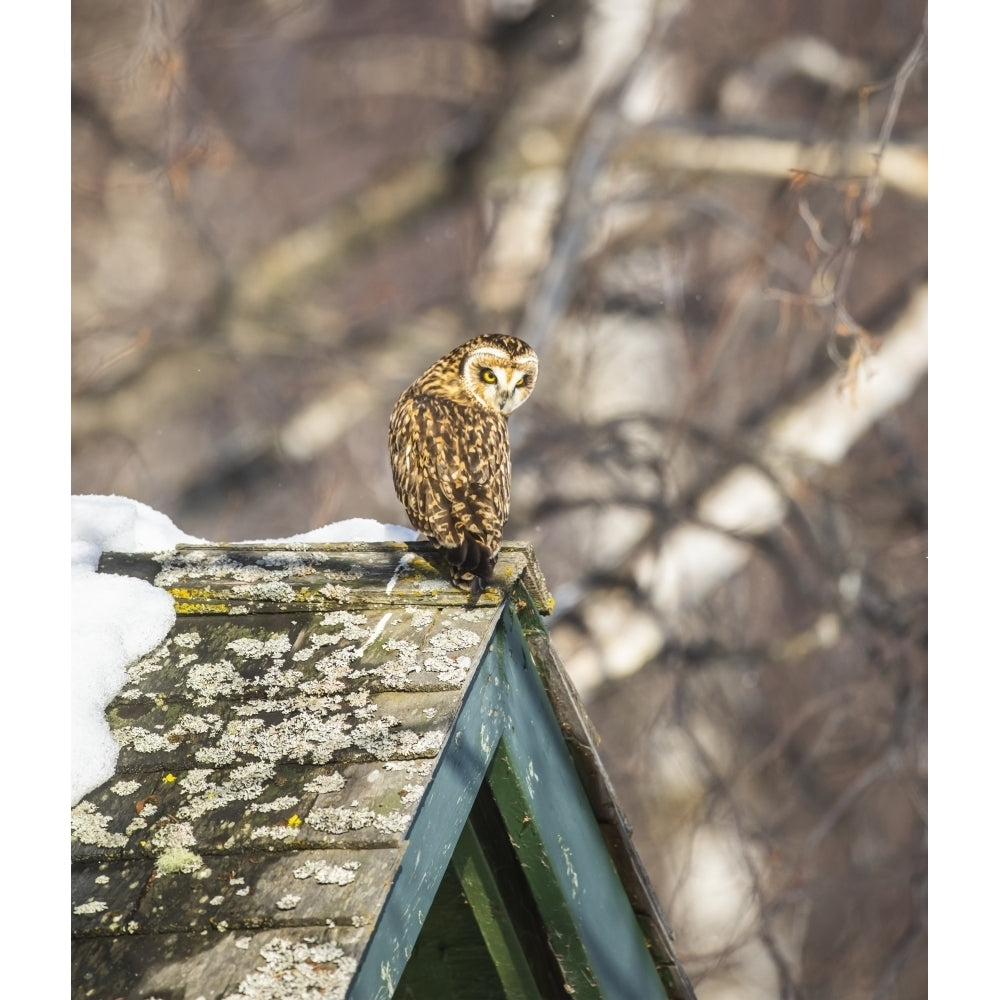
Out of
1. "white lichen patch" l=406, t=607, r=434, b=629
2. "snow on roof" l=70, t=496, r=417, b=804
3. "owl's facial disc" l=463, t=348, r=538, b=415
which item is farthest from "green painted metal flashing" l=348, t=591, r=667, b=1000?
"owl's facial disc" l=463, t=348, r=538, b=415

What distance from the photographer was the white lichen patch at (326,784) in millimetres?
1693

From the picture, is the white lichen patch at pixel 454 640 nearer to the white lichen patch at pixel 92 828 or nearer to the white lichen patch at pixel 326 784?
the white lichen patch at pixel 326 784

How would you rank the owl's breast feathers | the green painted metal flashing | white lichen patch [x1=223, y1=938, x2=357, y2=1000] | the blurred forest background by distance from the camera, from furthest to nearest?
1. the blurred forest background
2. the owl's breast feathers
3. the green painted metal flashing
4. white lichen patch [x1=223, y1=938, x2=357, y2=1000]

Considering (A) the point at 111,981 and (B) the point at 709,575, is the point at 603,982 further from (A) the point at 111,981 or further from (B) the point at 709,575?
(B) the point at 709,575

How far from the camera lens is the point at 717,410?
25.8 ft

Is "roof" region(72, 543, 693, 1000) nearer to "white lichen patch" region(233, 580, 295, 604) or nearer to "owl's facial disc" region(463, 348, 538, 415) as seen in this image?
Result: "white lichen patch" region(233, 580, 295, 604)

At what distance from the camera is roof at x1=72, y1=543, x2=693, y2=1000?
58.9 inches

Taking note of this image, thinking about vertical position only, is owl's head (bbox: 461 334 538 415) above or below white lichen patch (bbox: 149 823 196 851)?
above

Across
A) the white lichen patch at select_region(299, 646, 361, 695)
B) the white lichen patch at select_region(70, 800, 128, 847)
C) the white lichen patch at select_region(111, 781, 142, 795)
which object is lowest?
the white lichen patch at select_region(70, 800, 128, 847)

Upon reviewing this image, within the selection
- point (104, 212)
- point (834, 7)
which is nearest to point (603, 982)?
point (834, 7)

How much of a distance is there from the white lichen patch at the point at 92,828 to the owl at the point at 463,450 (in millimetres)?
670

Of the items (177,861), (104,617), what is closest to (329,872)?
(177,861)

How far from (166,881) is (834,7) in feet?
23.4

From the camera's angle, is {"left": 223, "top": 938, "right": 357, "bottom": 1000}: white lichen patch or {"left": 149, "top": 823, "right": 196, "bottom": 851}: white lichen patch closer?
{"left": 223, "top": 938, "right": 357, "bottom": 1000}: white lichen patch
